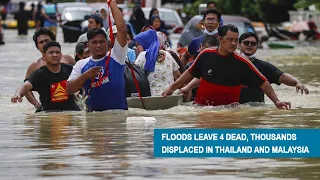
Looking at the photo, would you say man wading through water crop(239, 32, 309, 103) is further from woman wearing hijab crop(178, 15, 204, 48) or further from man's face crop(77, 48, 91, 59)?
woman wearing hijab crop(178, 15, 204, 48)

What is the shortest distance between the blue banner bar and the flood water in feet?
0.37

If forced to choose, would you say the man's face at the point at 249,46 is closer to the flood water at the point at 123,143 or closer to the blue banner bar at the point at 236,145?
the flood water at the point at 123,143

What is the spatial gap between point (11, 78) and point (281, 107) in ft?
37.4

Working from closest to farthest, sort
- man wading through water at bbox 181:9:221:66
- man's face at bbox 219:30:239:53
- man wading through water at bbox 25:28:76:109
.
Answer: man's face at bbox 219:30:239:53 → man wading through water at bbox 25:28:76:109 → man wading through water at bbox 181:9:221:66

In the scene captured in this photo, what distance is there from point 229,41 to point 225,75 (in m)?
0.52

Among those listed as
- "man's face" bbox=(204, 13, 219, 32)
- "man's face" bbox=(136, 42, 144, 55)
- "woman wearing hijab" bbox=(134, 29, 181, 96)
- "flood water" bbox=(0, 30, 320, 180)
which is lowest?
"flood water" bbox=(0, 30, 320, 180)

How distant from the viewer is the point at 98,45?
14.7 m

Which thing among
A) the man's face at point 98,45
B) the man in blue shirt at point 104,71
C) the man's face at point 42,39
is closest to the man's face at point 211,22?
the man's face at point 42,39

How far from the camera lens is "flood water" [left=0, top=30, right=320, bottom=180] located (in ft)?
33.2

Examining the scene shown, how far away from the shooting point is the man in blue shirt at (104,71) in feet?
47.2

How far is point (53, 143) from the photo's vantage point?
12477mm

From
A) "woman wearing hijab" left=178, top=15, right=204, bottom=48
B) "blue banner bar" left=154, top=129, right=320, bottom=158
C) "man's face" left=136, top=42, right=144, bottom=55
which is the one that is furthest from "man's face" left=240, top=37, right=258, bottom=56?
"woman wearing hijab" left=178, top=15, right=204, bottom=48

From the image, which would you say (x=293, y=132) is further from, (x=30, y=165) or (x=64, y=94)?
(x=64, y=94)

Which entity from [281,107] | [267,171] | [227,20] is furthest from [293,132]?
[227,20]
